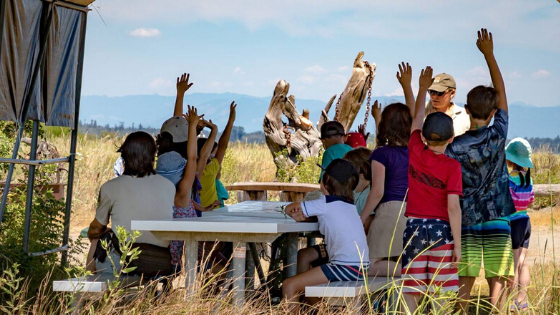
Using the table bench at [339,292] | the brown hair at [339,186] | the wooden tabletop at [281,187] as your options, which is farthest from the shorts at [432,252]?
the wooden tabletop at [281,187]

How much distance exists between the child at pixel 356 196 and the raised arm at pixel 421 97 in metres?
0.56

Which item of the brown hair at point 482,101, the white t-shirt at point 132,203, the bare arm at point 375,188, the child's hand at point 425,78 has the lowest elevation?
the white t-shirt at point 132,203

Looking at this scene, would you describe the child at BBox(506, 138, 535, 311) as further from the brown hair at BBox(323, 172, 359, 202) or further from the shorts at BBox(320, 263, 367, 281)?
the brown hair at BBox(323, 172, 359, 202)

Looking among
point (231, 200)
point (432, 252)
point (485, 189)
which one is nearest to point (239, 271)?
point (432, 252)

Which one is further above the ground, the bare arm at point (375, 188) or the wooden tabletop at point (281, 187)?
the bare arm at point (375, 188)

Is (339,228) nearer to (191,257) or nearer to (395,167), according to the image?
(395,167)

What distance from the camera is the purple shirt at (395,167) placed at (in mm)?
5266

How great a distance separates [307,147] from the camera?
13.9 metres

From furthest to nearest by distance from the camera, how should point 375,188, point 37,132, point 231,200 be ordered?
point 231,200 < point 37,132 < point 375,188

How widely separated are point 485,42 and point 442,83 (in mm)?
482

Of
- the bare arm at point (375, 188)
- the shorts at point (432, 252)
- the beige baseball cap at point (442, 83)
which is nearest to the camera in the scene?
the shorts at point (432, 252)

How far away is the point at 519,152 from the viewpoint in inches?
232

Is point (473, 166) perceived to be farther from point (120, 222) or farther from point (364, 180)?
point (120, 222)

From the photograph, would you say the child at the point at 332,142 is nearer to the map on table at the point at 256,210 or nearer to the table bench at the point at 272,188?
the map on table at the point at 256,210
